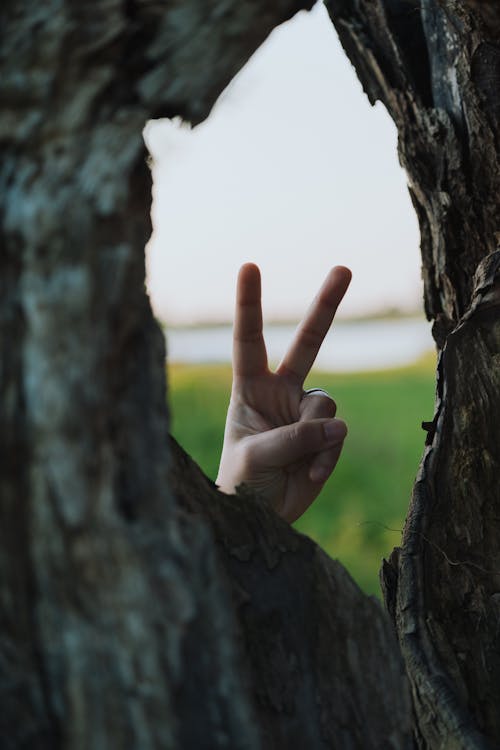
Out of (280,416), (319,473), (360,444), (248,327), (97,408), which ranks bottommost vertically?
(97,408)

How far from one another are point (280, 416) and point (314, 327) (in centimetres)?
22

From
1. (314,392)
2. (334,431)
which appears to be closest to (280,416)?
(314,392)

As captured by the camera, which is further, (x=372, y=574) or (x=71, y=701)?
(x=372, y=574)

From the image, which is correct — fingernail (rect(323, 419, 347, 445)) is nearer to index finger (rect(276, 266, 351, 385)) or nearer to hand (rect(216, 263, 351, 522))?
hand (rect(216, 263, 351, 522))

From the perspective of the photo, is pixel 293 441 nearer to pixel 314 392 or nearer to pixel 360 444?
pixel 314 392

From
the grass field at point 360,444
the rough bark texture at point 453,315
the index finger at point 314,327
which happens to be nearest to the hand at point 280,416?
the index finger at point 314,327

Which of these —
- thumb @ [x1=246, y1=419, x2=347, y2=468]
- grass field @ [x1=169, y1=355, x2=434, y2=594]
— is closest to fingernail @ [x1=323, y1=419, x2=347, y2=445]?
thumb @ [x1=246, y1=419, x2=347, y2=468]

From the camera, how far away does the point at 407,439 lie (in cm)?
681

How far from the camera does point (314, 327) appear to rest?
6.31 ft

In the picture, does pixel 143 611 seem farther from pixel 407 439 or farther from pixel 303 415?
pixel 407 439

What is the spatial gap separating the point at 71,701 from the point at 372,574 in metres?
4.09

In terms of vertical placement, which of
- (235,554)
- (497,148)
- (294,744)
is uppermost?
(497,148)

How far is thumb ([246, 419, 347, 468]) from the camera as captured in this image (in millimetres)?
1707

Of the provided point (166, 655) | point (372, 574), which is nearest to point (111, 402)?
point (166, 655)
